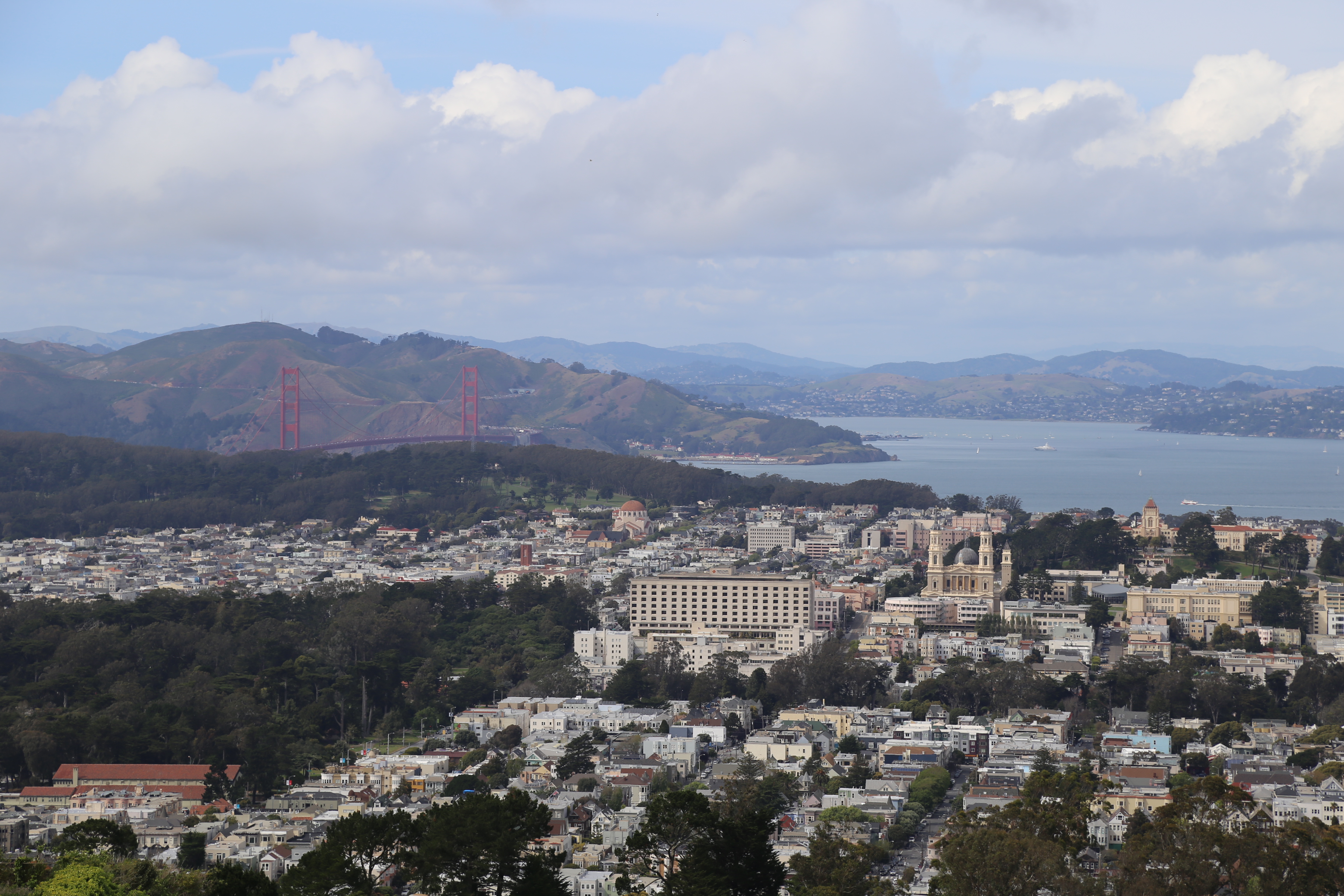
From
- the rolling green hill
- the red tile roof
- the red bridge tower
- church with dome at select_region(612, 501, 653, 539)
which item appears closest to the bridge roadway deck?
the red bridge tower

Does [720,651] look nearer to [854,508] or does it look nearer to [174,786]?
[174,786]

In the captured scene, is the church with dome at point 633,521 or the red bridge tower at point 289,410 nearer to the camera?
the church with dome at point 633,521

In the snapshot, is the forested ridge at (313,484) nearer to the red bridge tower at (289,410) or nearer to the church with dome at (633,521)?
the church with dome at (633,521)

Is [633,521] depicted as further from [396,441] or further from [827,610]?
[396,441]

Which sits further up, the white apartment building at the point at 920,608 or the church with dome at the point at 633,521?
the church with dome at the point at 633,521

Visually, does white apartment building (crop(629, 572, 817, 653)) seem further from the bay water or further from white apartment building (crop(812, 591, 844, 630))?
the bay water

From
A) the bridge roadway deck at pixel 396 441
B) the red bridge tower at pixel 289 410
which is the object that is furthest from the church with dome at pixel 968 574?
the red bridge tower at pixel 289 410

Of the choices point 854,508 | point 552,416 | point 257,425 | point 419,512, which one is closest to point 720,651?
point 854,508
